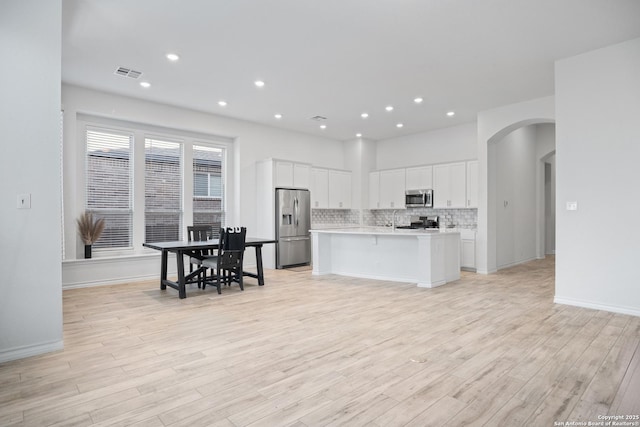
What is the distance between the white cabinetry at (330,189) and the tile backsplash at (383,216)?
320 mm

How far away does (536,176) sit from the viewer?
8.99m

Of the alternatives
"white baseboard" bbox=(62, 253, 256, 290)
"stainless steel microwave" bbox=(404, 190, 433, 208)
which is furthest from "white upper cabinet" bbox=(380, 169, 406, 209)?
"white baseboard" bbox=(62, 253, 256, 290)

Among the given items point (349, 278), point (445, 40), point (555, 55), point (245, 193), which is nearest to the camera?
point (445, 40)

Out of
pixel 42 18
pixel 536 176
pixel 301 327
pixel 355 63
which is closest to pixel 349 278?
pixel 301 327

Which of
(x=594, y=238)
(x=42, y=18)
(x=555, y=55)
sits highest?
(x=555, y=55)

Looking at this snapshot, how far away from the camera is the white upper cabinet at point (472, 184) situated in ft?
24.6

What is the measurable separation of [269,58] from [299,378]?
12.3 feet

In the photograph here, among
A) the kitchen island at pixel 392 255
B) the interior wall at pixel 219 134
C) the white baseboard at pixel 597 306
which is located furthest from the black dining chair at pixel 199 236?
the white baseboard at pixel 597 306

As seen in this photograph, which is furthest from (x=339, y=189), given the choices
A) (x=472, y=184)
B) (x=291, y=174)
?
(x=472, y=184)

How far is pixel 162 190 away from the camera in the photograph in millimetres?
6867

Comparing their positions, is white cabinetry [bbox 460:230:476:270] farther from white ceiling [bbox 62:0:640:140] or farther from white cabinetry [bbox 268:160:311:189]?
white cabinetry [bbox 268:160:311:189]

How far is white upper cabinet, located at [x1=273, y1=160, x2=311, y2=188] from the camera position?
7773 millimetres

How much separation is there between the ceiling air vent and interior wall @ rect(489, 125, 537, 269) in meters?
6.12

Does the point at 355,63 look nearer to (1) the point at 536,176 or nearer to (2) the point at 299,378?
(2) the point at 299,378
